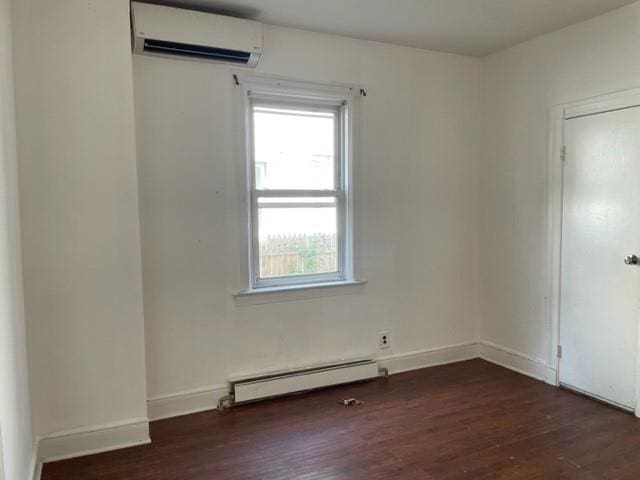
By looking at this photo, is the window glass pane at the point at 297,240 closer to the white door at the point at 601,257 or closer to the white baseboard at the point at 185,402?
the white baseboard at the point at 185,402

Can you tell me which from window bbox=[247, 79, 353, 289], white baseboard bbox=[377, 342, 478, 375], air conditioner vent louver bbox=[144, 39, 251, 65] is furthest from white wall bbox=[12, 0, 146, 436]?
white baseboard bbox=[377, 342, 478, 375]

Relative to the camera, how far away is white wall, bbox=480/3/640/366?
10.2ft

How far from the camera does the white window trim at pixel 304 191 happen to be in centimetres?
322

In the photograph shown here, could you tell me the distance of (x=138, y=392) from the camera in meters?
2.67

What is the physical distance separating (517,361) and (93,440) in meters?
3.07

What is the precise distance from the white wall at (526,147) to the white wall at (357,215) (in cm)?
17

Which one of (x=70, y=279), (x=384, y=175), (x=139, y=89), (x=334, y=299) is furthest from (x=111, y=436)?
(x=384, y=175)

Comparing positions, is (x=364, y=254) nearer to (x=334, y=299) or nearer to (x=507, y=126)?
(x=334, y=299)

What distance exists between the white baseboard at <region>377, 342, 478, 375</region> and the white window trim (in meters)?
0.77

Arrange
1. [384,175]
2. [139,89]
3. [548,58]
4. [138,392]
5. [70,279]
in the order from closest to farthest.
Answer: [70,279] → [138,392] → [139,89] → [548,58] → [384,175]

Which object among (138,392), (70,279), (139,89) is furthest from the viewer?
(139,89)

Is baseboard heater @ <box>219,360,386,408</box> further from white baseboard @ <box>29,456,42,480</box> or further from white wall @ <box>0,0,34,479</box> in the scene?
white wall @ <box>0,0,34,479</box>

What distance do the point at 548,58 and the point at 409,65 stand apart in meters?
1.00

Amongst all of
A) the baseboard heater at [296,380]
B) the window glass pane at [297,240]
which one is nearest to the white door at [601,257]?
the baseboard heater at [296,380]
